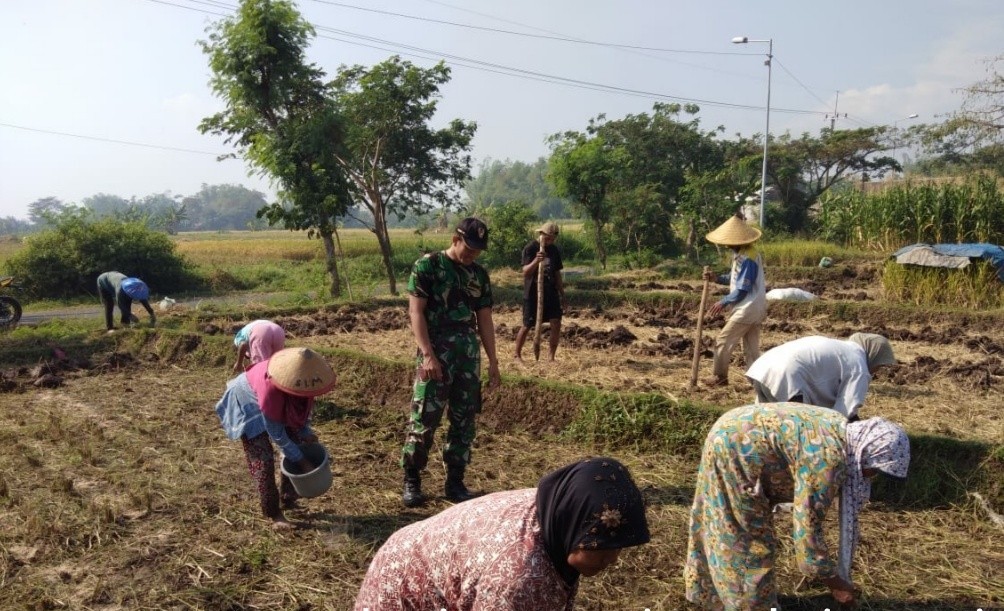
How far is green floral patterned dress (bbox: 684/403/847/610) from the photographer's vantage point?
294cm

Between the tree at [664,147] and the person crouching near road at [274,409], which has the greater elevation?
the tree at [664,147]

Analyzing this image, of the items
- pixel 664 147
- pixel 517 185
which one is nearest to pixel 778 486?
pixel 664 147

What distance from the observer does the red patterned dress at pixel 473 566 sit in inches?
72.6

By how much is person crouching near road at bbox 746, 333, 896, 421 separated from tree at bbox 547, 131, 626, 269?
17489 millimetres

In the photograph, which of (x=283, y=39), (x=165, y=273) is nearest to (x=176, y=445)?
(x=283, y=39)

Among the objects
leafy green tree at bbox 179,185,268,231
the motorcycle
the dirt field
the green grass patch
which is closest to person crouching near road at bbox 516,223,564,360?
the dirt field

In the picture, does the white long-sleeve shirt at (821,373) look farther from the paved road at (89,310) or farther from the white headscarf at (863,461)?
the paved road at (89,310)

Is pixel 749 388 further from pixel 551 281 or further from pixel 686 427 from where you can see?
pixel 551 281

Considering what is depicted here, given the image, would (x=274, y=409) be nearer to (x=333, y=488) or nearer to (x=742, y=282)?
(x=333, y=488)

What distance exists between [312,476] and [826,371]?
9.26 ft

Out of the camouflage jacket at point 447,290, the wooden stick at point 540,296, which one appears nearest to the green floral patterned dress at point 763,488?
the camouflage jacket at point 447,290

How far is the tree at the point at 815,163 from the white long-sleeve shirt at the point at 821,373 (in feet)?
90.5

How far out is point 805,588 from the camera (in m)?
3.82

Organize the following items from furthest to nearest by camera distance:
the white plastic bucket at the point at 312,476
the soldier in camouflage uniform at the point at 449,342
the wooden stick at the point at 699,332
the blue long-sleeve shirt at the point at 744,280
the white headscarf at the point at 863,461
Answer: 1. the wooden stick at the point at 699,332
2. the blue long-sleeve shirt at the point at 744,280
3. the soldier in camouflage uniform at the point at 449,342
4. the white plastic bucket at the point at 312,476
5. the white headscarf at the point at 863,461
